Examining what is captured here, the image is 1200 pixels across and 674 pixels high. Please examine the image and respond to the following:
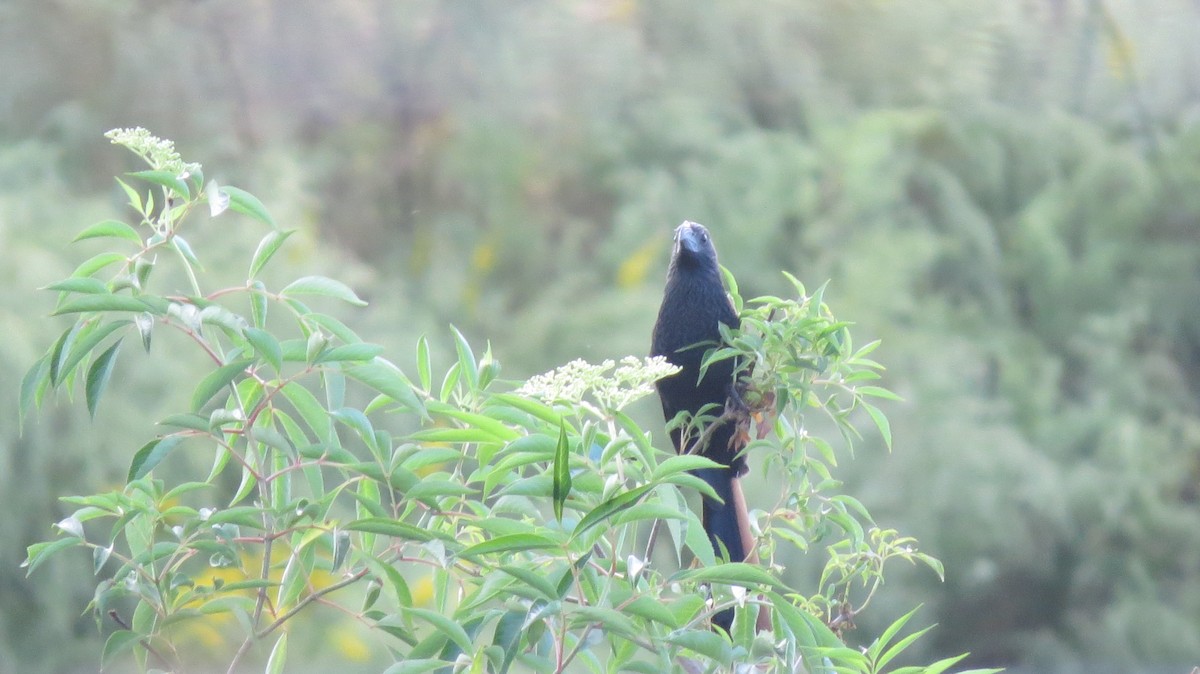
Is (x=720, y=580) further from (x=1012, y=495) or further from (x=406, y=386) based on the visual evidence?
(x=1012, y=495)

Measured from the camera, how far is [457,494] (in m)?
0.80

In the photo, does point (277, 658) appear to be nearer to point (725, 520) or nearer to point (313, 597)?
→ point (313, 597)

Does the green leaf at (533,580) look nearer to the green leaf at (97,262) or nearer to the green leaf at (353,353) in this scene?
the green leaf at (353,353)

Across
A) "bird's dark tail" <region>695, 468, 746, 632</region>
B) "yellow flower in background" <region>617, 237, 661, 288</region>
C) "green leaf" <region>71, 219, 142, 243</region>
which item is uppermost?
"yellow flower in background" <region>617, 237, 661, 288</region>

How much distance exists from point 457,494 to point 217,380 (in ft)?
0.59

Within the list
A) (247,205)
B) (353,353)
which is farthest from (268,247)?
(353,353)

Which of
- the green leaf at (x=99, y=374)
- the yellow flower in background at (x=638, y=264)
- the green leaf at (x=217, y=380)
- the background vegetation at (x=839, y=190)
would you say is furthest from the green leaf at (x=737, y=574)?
the yellow flower in background at (x=638, y=264)

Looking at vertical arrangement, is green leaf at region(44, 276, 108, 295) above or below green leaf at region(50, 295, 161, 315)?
above

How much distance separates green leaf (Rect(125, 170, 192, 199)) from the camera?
29.7 inches

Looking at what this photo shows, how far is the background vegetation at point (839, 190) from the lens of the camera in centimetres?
347

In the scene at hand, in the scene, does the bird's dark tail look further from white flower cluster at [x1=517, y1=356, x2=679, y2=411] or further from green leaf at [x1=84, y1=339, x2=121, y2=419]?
green leaf at [x1=84, y1=339, x2=121, y2=419]

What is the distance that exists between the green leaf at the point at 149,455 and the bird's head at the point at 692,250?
26.2 inches

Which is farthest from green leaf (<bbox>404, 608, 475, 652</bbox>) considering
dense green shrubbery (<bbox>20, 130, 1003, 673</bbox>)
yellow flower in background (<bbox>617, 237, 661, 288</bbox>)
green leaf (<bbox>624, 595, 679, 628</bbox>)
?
yellow flower in background (<bbox>617, 237, 661, 288</bbox>)

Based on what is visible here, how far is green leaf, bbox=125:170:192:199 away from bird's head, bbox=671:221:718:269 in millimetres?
641
